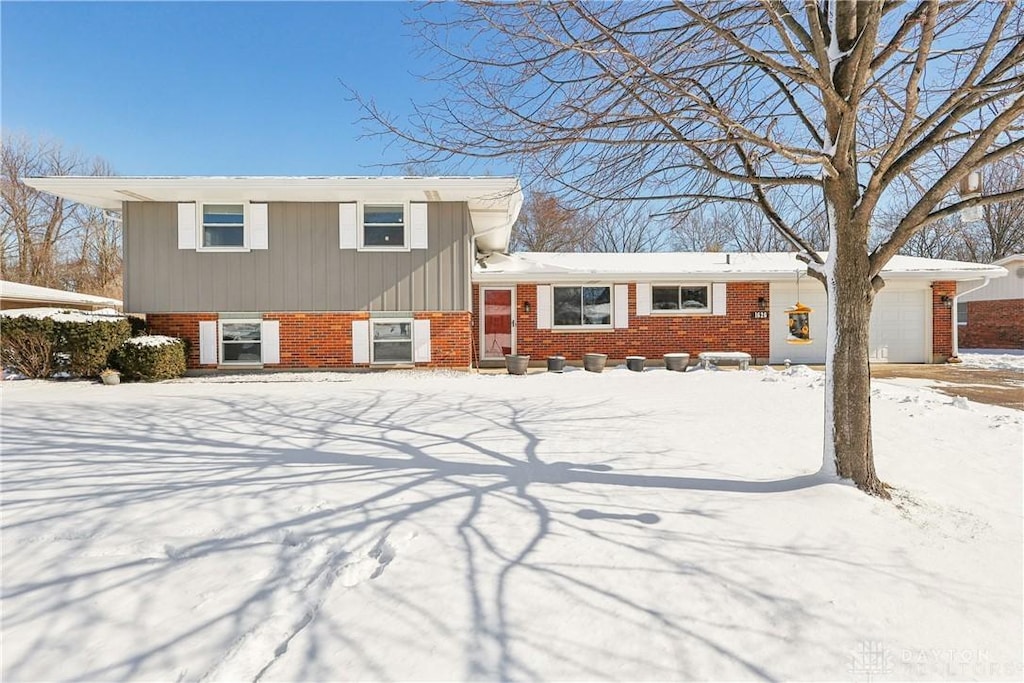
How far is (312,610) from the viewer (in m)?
2.11

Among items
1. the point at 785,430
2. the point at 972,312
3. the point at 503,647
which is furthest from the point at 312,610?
the point at 972,312

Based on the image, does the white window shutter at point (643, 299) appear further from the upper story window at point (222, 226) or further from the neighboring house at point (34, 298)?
the neighboring house at point (34, 298)

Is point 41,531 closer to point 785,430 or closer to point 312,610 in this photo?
point 312,610

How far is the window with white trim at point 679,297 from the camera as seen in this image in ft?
43.7

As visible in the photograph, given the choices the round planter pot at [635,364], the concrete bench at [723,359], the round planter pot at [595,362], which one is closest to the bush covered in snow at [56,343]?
the round planter pot at [595,362]

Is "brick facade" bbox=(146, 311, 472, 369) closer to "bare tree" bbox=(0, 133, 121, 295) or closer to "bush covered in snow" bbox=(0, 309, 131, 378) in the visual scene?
"bush covered in snow" bbox=(0, 309, 131, 378)

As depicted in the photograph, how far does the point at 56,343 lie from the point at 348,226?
19.9 ft

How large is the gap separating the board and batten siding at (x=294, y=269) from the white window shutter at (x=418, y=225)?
0.13m

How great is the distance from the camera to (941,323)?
13172mm

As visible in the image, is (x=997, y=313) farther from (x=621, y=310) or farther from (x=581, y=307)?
(x=581, y=307)

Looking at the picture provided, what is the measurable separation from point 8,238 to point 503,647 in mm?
32818

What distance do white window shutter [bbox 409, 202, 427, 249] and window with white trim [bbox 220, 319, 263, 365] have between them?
405cm

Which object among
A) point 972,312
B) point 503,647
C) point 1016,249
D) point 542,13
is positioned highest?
point 1016,249

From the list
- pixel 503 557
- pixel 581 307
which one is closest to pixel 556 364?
pixel 581 307
